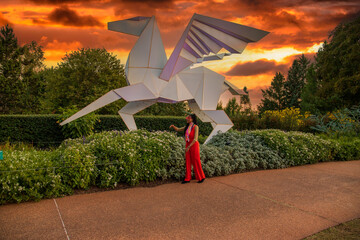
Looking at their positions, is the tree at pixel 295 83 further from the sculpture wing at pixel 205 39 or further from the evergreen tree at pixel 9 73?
the sculpture wing at pixel 205 39

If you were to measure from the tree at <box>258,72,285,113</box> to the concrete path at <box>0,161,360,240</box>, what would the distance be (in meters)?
46.2

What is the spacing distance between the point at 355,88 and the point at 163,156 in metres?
26.0

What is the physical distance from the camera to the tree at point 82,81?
2500 cm

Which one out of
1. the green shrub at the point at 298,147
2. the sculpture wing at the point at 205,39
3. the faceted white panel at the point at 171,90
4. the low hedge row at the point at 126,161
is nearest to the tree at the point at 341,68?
the green shrub at the point at 298,147

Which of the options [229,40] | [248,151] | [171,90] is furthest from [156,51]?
[248,151]

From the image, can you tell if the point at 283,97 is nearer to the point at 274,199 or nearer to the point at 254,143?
the point at 254,143

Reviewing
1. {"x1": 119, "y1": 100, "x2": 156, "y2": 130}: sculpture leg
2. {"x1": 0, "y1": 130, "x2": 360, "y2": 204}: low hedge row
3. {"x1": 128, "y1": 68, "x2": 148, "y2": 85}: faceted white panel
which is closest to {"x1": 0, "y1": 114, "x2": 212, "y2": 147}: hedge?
{"x1": 119, "y1": 100, "x2": 156, "y2": 130}: sculpture leg

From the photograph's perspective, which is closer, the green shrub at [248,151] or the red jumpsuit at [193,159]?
the red jumpsuit at [193,159]

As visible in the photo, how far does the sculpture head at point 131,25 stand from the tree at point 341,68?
24.4m

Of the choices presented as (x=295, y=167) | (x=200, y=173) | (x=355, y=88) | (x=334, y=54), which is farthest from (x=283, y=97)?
(x=200, y=173)

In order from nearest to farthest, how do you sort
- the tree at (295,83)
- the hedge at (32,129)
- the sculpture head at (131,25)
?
1. the sculpture head at (131,25)
2. the hedge at (32,129)
3. the tree at (295,83)

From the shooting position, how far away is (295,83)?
50.7 meters

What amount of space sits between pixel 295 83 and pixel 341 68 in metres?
21.6

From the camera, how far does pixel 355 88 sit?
26969 millimetres
